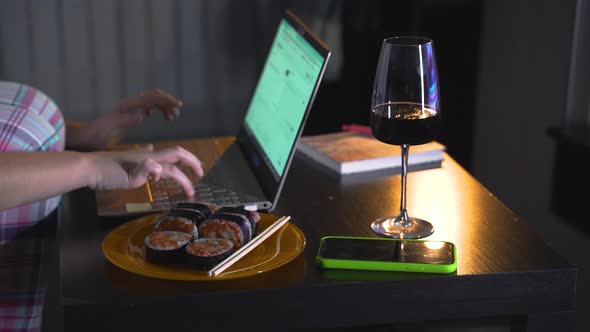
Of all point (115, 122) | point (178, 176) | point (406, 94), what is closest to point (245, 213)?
point (178, 176)

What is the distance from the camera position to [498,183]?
282 cm

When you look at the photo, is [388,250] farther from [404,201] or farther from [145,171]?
[145,171]

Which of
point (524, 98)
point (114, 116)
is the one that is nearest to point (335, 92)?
point (524, 98)

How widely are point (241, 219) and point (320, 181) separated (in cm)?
37

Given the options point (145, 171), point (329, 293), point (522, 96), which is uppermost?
point (145, 171)

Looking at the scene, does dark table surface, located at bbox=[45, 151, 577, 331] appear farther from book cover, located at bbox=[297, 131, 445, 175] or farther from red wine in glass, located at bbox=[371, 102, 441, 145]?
book cover, located at bbox=[297, 131, 445, 175]

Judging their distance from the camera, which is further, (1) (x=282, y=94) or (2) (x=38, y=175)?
(1) (x=282, y=94)

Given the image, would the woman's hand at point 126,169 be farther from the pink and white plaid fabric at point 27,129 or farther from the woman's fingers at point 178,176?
the pink and white plaid fabric at point 27,129

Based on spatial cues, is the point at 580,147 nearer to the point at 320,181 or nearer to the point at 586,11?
the point at 586,11

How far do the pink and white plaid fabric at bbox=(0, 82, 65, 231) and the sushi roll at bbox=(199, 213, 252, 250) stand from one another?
0.34 m

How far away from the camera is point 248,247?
1.11 meters

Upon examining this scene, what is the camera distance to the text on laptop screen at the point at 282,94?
4.35 feet

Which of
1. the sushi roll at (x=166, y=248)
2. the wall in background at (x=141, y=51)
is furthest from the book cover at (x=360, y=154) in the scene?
the wall in background at (x=141, y=51)

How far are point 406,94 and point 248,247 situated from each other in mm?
306
